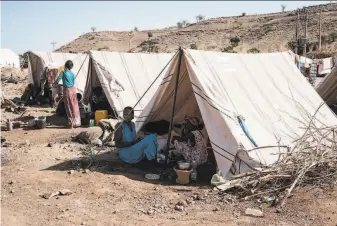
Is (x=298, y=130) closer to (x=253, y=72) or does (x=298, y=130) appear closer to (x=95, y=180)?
(x=253, y=72)

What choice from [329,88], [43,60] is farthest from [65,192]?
[43,60]

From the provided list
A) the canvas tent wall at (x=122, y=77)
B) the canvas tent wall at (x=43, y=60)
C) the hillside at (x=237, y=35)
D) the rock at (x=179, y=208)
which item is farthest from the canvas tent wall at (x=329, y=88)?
the hillside at (x=237, y=35)

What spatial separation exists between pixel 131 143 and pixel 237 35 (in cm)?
3613

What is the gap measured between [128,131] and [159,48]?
36.9 m

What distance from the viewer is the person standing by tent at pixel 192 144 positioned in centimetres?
573

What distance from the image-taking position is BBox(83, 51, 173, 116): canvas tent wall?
31.6 ft

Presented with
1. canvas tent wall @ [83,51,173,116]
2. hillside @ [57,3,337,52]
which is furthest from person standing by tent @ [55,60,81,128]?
hillside @ [57,3,337,52]

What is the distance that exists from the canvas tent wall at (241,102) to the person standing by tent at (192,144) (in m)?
0.31

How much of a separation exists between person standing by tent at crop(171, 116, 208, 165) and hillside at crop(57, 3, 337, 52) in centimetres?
2287

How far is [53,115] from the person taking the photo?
35.6 ft

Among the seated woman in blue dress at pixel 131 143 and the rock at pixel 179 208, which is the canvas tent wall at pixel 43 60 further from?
the rock at pixel 179 208

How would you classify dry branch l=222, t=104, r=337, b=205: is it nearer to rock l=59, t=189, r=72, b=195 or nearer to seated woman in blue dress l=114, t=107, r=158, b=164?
seated woman in blue dress l=114, t=107, r=158, b=164

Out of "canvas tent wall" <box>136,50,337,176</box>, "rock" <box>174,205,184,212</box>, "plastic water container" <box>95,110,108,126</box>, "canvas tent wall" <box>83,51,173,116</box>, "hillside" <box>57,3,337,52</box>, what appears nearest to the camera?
"rock" <box>174,205,184,212</box>

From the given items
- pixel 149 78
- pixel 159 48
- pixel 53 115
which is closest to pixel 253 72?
pixel 149 78
